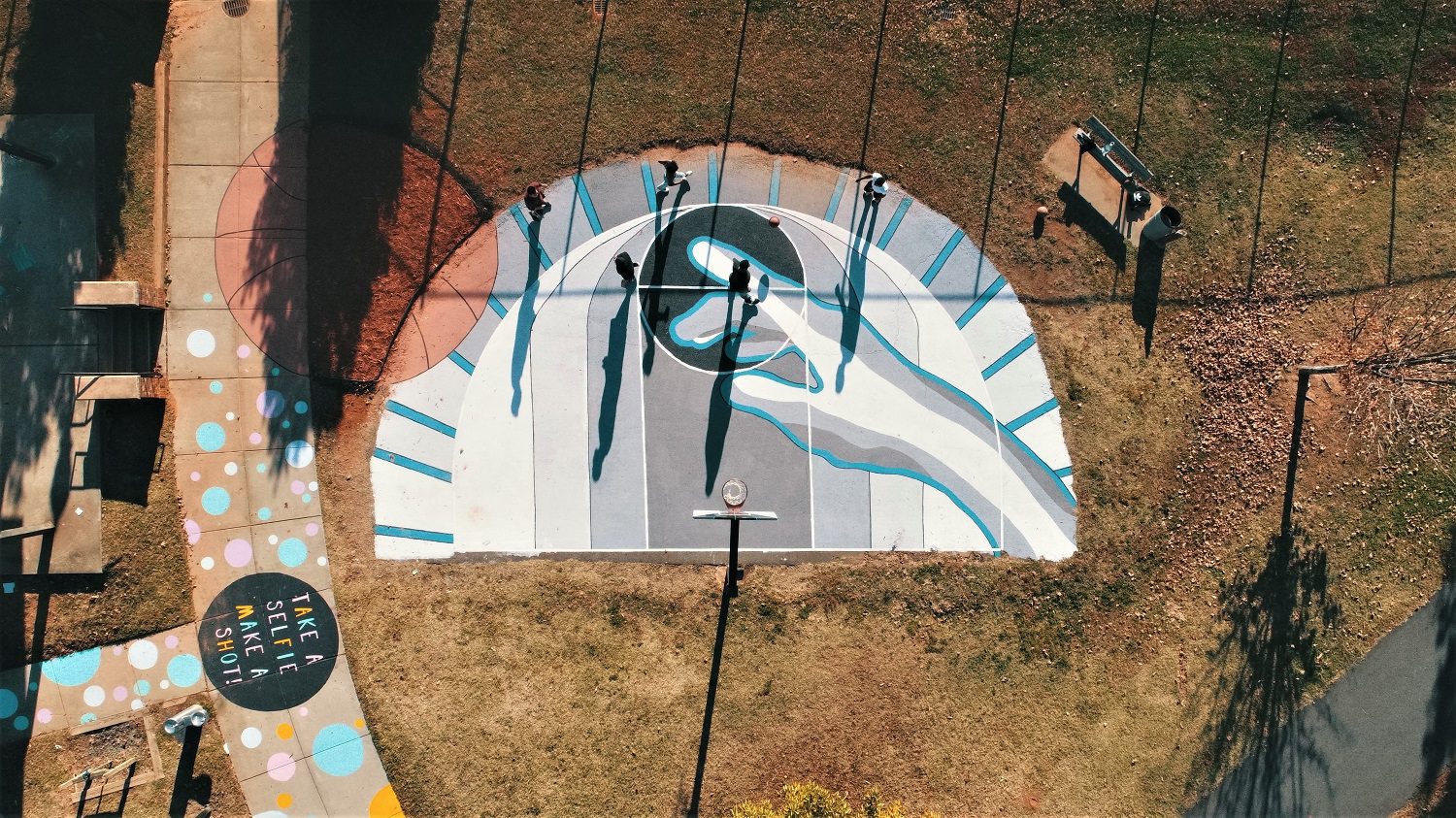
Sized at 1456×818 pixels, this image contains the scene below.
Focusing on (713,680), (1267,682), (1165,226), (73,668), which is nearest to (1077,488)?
(1267,682)

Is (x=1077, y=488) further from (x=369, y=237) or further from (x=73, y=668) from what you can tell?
(x=73, y=668)

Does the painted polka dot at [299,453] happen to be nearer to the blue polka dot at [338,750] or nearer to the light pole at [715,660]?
the blue polka dot at [338,750]

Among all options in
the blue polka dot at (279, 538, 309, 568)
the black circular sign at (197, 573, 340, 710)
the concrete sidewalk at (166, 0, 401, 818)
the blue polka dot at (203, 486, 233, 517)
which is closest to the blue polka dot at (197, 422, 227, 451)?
the concrete sidewalk at (166, 0, 401, 818)

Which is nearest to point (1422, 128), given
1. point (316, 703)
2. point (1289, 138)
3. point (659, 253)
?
point (1289, 138)

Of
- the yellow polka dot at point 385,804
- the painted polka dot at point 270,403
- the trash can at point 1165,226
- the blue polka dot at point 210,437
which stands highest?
the trash can at point 1165,226

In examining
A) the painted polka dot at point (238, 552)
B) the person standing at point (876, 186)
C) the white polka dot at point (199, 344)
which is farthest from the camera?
the person standing at point (876, 186)

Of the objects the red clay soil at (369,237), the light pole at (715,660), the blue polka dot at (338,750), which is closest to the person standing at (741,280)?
the light pole at (715,660)
